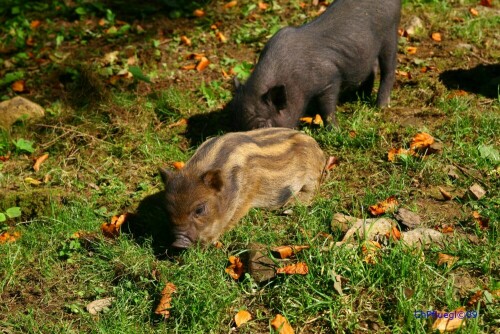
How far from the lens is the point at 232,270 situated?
4.49 metres

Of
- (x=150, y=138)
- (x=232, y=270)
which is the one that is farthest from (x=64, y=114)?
(x=232, y=270)

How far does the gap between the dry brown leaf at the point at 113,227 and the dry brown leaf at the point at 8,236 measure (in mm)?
705

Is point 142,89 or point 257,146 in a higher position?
point 257,146

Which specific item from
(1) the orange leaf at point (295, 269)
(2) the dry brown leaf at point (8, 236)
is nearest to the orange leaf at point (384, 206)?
(1) the orange leaf at point (295, 269)

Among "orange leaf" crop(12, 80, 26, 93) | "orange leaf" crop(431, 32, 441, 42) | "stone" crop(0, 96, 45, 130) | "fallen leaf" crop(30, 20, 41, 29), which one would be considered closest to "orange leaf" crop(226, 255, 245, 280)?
"stone" crop(0, 96, 45, 130)

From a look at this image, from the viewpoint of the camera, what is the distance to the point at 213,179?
491 cm

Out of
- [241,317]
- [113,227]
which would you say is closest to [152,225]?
[113,227]

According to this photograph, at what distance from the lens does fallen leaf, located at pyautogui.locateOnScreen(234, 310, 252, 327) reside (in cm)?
405

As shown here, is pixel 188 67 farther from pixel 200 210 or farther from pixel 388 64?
pixel 200 210

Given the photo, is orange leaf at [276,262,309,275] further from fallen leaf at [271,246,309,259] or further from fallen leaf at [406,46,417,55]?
fallen leaf at [406,46,417,55]

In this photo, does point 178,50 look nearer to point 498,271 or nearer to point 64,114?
point 64,114

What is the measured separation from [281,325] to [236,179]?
1.57m

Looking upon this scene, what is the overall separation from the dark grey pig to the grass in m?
0.31

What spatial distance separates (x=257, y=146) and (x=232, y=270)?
4.18ft
